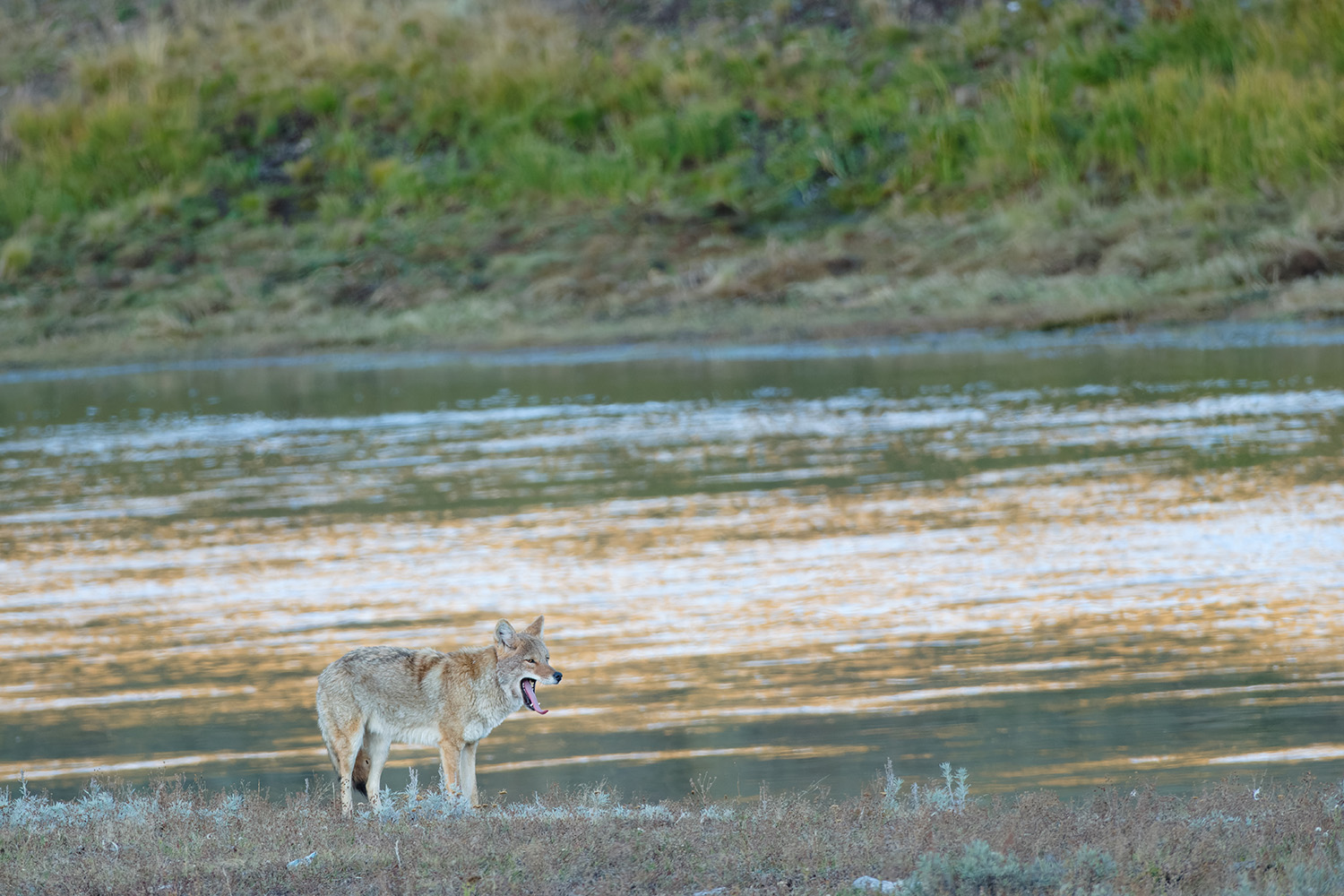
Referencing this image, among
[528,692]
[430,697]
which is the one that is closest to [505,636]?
[528,692]

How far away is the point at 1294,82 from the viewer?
3584 centimetres

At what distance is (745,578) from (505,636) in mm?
5416

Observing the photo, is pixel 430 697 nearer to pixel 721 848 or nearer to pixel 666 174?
pixel 721 848

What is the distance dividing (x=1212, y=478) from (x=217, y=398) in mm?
18825

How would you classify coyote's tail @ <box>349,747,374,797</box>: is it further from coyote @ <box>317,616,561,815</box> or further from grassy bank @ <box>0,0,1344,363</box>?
grassy bank @ <box>0,0,1344,363</box>

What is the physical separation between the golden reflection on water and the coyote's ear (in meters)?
1.12

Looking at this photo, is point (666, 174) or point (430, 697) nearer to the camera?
point (430, 697)

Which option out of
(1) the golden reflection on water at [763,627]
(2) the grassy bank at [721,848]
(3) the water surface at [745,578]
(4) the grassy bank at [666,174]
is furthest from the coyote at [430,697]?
(4) the grassy bank at [666,174]

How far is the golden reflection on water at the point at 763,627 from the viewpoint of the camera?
8930 mm

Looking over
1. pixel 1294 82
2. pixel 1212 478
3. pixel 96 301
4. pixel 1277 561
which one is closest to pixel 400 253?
pixel 96 301

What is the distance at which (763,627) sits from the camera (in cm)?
1142

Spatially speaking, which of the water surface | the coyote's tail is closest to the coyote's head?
the coyote's tail

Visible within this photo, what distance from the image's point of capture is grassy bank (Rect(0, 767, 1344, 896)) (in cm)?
611

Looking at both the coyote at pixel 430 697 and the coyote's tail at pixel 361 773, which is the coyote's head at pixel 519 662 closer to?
the coyote at pixel 430 697
